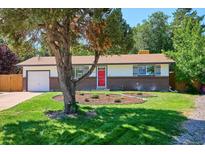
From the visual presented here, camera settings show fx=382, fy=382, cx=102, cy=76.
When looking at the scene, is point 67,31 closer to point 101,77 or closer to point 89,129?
point 89,129

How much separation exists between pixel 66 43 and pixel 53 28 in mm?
931

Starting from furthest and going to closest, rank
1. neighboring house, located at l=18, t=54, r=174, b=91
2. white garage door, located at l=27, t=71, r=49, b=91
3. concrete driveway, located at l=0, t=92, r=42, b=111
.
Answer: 1. white garage door, located at l=27, t=71, r=49, b=91
2. neighboring house, located at l=18, t=54, r=174, b=91
3. concrete driveway, located at l=0, t=92, r=42, b=111

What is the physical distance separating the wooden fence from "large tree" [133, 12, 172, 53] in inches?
775

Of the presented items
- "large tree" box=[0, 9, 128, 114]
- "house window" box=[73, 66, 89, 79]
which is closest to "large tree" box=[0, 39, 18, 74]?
"house window" box=[73, 66, 89, 79]

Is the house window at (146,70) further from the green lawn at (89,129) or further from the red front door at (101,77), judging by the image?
the green lawn at (89,129)

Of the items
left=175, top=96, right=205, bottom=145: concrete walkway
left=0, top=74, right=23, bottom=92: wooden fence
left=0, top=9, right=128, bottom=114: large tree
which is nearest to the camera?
left=175, top=96, right=205, bottom=145: concrete walkway

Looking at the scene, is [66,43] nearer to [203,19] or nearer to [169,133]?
[169,133]

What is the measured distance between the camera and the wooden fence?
113ft

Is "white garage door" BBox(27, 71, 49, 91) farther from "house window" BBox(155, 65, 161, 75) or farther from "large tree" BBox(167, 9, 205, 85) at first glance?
"large tree" BBox(167, 9, 205, 85)

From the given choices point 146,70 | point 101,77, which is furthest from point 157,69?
point 101,77

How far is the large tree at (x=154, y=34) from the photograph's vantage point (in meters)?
49.0

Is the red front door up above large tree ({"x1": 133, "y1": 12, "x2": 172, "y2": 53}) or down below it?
below
